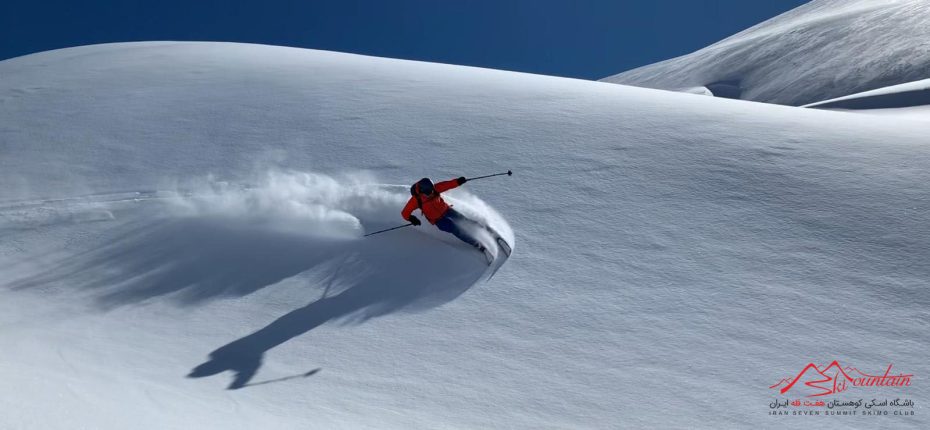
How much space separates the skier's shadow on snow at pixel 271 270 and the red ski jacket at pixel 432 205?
0.26m

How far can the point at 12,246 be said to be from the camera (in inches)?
292

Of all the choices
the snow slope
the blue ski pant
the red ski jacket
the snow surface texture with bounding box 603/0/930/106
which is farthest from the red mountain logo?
the snow surface texture with bounding box 603/0/930/106

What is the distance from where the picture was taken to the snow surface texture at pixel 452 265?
187 inches

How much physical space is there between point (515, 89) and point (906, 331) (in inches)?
330

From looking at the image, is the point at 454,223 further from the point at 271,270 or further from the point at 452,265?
the point at 271,270

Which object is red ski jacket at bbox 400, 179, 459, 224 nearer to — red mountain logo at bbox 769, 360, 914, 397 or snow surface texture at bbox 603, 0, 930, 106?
red mountain logo at bbox 769, 360, 914, 397

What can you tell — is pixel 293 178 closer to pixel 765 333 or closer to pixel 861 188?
pixel 765 333

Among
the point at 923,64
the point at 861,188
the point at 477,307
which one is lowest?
the point at 477,307

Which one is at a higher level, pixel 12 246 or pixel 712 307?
pixel 12 246

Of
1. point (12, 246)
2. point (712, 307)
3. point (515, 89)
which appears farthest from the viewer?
point (515, 89)

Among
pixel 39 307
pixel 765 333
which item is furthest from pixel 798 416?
pixel 39 307

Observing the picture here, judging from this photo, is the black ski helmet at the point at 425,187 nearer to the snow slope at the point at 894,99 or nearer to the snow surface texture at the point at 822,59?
the snow slope at the point at 894,99

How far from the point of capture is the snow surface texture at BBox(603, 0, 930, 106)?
29156 mm

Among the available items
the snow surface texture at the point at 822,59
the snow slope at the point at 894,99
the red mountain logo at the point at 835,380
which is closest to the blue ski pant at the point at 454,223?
the red mountain logo at the point at 835,380
